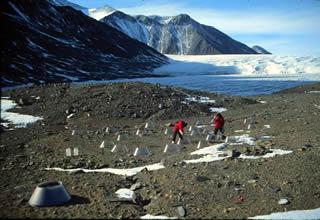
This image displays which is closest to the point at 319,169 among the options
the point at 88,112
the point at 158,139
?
the point at 158,139

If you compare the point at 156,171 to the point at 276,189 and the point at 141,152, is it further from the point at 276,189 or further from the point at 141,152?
the point at 141,152

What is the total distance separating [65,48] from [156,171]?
9997 centimetres

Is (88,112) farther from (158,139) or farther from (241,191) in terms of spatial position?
(241,191)

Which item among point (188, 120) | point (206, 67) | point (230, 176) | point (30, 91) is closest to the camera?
point (230, 176)

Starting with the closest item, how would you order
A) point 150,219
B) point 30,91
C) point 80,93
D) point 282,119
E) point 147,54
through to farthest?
point 150,219 → point 282,119 → point 80,93 → point 30,91 → point 147,54

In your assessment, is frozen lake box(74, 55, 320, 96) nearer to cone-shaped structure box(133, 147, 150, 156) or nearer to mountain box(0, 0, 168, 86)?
mountain box(0, 0, 168, 86)

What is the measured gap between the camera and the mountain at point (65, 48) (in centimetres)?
7656

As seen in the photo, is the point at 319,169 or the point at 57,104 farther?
the point at 57,104

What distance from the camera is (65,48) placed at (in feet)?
351

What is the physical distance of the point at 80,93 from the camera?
95.6 feet

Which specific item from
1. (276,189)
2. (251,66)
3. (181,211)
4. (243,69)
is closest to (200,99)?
(276,189)

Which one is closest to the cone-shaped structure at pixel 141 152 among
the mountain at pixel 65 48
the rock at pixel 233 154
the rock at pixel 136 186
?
the rock at pixel 233 154

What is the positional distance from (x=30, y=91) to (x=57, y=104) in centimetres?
467

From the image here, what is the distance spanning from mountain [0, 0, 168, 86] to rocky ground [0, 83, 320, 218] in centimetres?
3245
